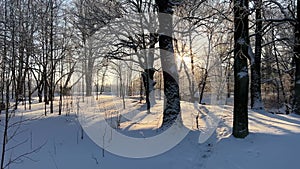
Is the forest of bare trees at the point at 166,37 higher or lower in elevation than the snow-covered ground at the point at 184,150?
higher

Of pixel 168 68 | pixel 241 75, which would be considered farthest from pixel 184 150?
pixel 168 68

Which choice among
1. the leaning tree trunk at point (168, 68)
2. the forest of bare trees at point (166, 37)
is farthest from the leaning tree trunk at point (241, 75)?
the leaning tree trunk at point (168, 68)

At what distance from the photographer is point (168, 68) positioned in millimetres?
7977

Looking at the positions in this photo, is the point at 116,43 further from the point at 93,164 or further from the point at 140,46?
the point at 93,164

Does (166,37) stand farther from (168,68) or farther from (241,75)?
(241,75)

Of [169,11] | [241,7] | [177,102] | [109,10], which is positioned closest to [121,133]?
[177,102]

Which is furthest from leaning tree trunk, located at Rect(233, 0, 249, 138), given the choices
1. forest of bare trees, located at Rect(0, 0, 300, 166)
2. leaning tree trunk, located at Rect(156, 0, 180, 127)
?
leaning tree trunk, located at Rect(156, 0, 180, 127)

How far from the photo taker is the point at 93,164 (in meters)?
5.47

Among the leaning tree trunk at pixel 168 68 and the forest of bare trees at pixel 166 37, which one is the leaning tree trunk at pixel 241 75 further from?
the leaning tree trunk at pixel 168 68

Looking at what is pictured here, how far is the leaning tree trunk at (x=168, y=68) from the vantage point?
7773 millimetres

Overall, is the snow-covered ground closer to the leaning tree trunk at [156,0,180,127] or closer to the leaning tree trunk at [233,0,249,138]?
the leaning tree trunk at [233,0,249,138]

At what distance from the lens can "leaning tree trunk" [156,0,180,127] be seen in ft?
25.5

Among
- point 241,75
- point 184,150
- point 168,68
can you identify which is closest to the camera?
point 184,150

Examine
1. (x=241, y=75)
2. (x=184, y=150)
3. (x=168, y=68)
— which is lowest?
(x=184, y=150)
